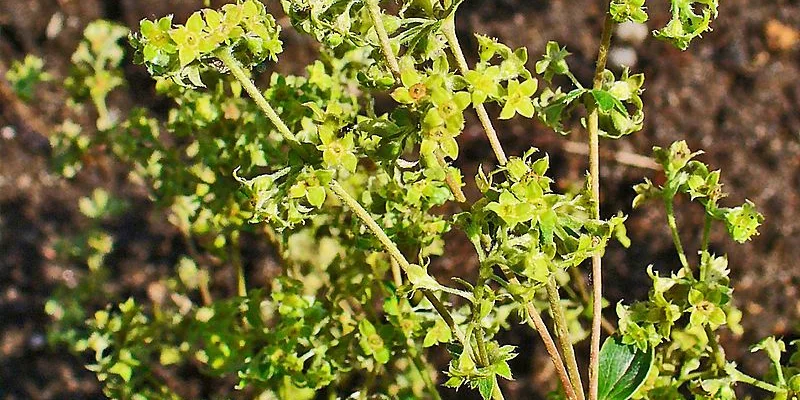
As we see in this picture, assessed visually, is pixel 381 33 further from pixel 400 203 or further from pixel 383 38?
pixel 400 203

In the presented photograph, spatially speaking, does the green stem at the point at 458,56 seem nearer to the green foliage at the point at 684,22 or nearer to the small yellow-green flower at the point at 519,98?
the small yellow-green flower at the point at 519,98

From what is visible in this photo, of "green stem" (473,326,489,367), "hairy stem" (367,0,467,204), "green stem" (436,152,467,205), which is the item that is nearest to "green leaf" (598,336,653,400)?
"green stem" (473,326,489,367)

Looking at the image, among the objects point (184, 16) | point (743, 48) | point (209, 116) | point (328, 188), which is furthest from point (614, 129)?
point (184, 16)

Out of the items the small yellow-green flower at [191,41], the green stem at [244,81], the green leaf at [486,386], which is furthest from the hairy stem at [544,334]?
the small yellow-green flower at [191,41]

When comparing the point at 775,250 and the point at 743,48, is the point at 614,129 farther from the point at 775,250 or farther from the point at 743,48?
the point at 743,48

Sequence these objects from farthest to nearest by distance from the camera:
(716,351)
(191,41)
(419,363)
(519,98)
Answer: (419,363), (716,351), (519,98), (191,41)

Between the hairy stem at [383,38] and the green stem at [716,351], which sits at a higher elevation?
the hairy stem at [383,38]

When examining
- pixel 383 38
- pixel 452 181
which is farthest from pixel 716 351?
pixel 383 38
